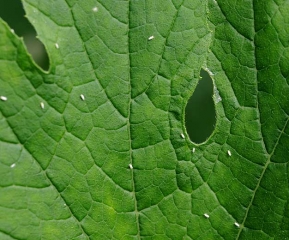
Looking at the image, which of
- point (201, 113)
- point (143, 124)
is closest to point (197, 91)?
point (201, 113)

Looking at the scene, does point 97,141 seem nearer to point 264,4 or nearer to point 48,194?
point 48,194

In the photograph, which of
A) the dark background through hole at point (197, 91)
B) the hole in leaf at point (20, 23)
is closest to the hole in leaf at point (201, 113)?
the dark background through hole at point (197, 91)

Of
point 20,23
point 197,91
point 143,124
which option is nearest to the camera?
point 143,124

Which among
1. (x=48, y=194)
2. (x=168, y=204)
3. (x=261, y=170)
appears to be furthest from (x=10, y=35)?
(x=261, y=170)

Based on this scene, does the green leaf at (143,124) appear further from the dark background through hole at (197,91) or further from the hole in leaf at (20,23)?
the hole in leaf at (20,23)

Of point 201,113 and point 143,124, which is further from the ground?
point 143,124

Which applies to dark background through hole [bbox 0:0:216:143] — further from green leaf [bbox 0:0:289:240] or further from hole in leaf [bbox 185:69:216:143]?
green leaf [bbox 0:0:289:240]

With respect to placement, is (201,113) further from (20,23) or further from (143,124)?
(143,124)
